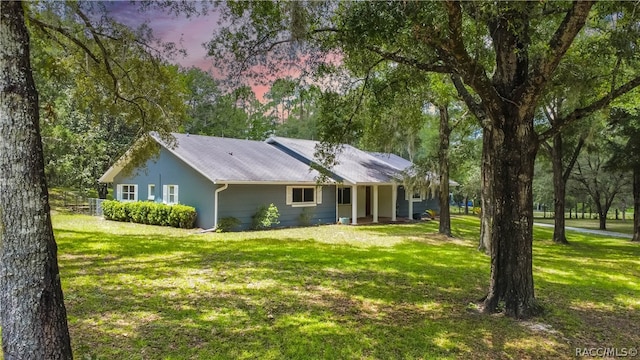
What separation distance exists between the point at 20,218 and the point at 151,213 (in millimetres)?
15046

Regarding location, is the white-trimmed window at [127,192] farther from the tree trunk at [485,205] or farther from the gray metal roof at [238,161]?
the tree trunk at [485,205]

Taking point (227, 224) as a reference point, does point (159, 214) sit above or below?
above

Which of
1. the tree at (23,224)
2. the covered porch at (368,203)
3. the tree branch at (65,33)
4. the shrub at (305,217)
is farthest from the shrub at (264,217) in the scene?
the tree at (23,224)

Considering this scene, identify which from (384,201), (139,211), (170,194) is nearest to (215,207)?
(170,194)

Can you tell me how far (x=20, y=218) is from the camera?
10.9 feet

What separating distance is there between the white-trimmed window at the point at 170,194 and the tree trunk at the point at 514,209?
48.5 ft

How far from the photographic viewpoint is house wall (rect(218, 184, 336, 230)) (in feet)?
53.5

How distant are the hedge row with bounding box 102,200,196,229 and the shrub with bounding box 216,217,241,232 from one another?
1459 mm

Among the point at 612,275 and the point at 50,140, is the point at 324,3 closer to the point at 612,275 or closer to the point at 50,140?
the point at 612,275

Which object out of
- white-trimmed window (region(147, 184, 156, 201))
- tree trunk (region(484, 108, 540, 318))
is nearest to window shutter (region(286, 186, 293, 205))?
white-trimmed window (region(147, 184, 156, 201))

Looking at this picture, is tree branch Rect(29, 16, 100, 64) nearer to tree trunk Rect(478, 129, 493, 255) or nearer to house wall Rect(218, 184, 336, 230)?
house wall Rect(218, 184, 336, 230)

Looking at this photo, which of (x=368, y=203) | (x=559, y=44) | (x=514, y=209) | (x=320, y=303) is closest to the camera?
(x=559, y=44)

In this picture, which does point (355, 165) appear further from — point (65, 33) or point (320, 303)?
point (320, 303)

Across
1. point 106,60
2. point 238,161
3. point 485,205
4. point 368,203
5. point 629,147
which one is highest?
point 106,60
